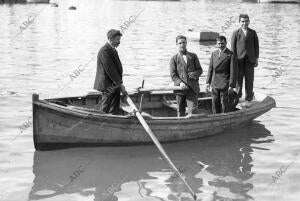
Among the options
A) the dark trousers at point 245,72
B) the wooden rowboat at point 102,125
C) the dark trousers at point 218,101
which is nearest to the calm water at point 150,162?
the wooden rowboat at point 102,125

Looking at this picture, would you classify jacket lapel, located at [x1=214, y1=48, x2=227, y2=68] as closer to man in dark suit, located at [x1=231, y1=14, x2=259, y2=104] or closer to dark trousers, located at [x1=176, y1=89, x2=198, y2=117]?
dark trousers, located at [x1=176, y1=89, x2=198, y2=117]

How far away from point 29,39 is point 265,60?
18094 millimetres

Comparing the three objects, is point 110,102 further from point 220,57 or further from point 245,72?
point 245,72

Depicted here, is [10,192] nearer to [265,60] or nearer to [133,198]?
[133,198]

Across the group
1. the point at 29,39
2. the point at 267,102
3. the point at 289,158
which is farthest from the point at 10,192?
the point at 29,39

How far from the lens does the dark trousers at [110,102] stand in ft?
34.8

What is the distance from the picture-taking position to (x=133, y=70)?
23.7m

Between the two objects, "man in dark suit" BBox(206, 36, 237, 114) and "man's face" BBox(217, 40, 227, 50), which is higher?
"man's face" BBox(217, 40, 227, 50)

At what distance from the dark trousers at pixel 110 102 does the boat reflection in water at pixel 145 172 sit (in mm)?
986

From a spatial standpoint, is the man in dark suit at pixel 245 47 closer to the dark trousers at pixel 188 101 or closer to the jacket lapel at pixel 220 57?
the jacket lapel at pixel 220 57

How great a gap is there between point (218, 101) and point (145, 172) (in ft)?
10.4

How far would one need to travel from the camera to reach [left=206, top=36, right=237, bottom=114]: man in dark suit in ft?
37.4

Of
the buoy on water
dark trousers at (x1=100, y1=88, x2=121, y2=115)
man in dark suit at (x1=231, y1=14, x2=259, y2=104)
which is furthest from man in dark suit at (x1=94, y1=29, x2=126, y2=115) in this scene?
the buoy on water

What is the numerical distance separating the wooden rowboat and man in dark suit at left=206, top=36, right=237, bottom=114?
59 centimetres
